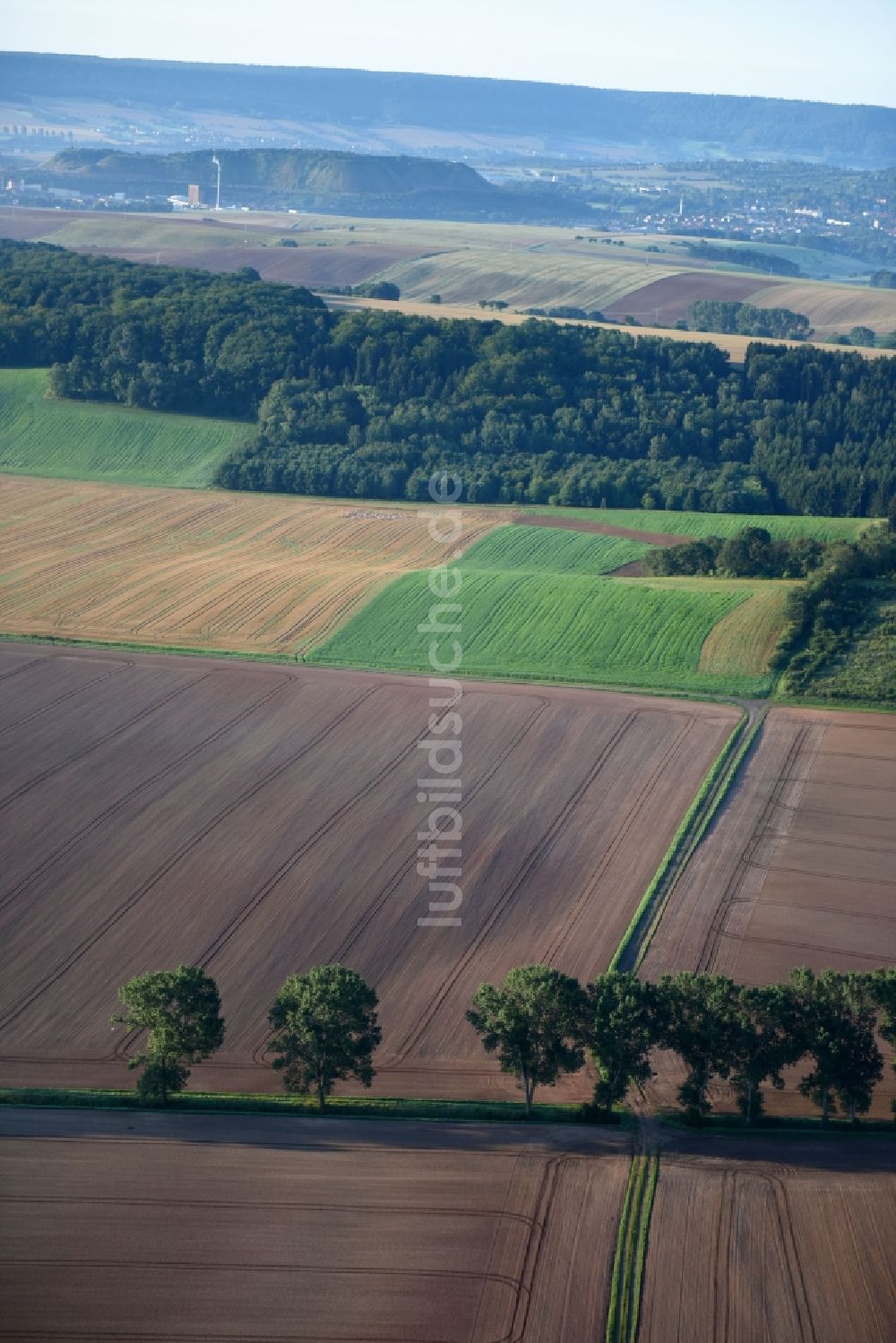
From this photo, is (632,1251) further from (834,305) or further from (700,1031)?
(834,305)

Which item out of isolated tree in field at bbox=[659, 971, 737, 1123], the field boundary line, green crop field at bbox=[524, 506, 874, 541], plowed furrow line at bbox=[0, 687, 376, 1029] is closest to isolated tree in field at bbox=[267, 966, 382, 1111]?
isolated tree in field at bbox=[659, 971, 737, 1123]

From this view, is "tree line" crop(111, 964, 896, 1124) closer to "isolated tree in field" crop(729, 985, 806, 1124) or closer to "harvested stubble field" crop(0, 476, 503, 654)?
"isolated tree in field" crop(729, 985, 806, 1124)

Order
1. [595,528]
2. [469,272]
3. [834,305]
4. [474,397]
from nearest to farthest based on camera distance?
[595,528], [474,397], [834,305], [469,272]

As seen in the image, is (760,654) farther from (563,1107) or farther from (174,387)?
(174,387)

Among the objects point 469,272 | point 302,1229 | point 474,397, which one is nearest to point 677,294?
point 469,272

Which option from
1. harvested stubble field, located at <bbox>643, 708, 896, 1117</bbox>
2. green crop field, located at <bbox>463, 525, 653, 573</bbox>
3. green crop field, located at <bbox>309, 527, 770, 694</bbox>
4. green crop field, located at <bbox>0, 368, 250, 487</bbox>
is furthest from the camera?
green crop field, located at <bbox>0, 368, 250, 487</bbox>

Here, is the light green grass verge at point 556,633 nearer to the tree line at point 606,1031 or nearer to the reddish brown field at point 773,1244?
the tree line at point 606,1031

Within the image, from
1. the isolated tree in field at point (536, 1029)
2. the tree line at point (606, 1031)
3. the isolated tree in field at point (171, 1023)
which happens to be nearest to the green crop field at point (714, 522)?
the tree line at point (606, 1031)

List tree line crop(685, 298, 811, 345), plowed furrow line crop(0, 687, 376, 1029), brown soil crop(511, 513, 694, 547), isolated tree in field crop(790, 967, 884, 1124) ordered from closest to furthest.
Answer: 1. isolated tree in field crop(790, 967, 884, 1124)
2. plowed furrow line crop(0, 687, 376, 1029)
3. brown soil crop(511, 513, 694, 547)
4. tree line crop(685, 298, 811, 345)
